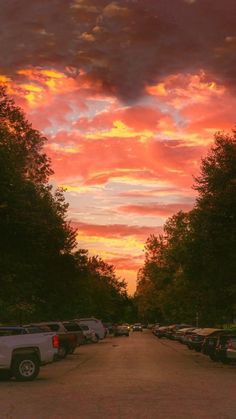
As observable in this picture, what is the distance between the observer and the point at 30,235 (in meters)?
28.6

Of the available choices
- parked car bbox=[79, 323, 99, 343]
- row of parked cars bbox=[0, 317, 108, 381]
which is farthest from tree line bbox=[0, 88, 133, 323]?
row of parked cars bbox=[0, 317, 108, 381]

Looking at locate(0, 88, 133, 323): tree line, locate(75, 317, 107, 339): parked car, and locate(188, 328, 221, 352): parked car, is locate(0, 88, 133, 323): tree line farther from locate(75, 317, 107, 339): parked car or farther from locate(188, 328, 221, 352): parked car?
locate(188, 328, 221, 352): parked car

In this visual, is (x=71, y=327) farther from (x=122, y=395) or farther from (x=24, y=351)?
(x=122, y=395)

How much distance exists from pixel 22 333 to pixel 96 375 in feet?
9.02

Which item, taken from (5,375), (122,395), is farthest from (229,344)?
(122,395)

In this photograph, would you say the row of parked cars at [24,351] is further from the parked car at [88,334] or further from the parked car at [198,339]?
the parked car at [88,334]

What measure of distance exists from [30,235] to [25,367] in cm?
1003

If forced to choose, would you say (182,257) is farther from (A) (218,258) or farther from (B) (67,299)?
(B) (67,299)

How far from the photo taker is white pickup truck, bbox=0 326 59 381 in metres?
19.1

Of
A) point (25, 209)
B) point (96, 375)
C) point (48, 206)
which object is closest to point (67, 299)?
point (48, 206)

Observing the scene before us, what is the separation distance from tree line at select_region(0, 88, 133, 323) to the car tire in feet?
26.8

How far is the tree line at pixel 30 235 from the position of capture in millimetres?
27625

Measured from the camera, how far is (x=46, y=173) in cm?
4394

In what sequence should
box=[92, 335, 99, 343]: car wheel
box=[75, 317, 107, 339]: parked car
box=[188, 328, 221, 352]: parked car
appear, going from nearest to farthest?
box=[188, 328, 221, 352]: parked car
box=[92, 335, 99, 343]: car wheel
box=[75, 317, 107, 339]: parked car
